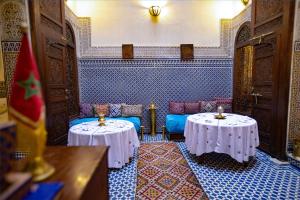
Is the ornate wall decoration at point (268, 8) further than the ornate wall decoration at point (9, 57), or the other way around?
the ornate wall decoration at point (268, 8)

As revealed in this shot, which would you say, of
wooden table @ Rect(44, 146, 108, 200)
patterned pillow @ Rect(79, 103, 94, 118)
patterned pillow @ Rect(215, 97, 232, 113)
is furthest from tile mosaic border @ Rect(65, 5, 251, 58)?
wooden table @ Rect(44, 146, 108, 200)

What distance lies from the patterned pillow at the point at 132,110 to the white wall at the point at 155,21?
1.99 meters

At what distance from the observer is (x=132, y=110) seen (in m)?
5.75

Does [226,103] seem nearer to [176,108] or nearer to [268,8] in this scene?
[176,108]

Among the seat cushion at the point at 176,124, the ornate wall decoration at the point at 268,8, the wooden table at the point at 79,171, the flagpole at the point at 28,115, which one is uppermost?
the ornate wall decoration at the point at 268,8

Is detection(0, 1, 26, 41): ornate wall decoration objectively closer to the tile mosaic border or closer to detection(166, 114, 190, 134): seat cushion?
the tile mosaic border

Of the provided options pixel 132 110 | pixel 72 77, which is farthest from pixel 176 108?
pixel 72 77

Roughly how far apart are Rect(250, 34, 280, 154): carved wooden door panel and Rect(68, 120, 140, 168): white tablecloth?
2902 millimetres

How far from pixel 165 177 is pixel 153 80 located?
3.42m

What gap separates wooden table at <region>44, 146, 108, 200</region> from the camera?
106 cm

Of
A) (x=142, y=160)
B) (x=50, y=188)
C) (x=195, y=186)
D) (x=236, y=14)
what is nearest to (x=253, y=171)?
(x=195, y=186)

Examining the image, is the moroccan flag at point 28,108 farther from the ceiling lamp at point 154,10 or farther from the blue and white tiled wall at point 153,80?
the ceiling lamp at point 154,10

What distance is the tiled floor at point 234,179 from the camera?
2.70 metres

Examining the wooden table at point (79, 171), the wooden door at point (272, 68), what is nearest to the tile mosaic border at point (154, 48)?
the wooden door at point (272, 68)
